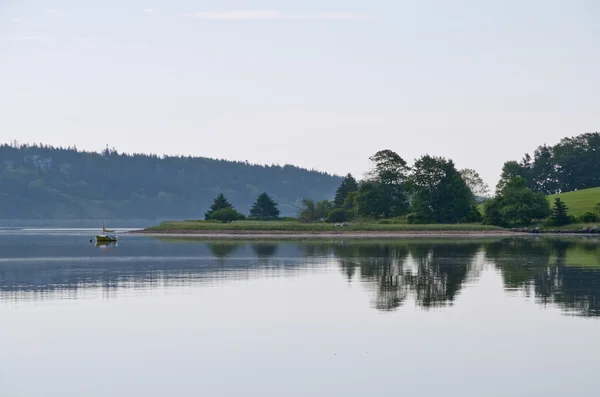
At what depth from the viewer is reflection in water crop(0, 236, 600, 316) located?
1554 inches

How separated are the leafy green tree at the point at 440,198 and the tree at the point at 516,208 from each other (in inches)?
173

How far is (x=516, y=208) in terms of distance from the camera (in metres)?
124

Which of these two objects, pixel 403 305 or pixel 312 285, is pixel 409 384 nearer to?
pixel 403 305

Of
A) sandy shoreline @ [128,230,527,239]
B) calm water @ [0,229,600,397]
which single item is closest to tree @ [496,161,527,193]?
sandy shoreline @ [128,230,527,239]

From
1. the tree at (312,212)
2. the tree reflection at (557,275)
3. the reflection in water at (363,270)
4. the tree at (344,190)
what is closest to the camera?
the tree reflection at (557,275)

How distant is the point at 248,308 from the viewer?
3494cm

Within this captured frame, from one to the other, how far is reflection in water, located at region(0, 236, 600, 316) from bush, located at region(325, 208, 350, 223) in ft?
194

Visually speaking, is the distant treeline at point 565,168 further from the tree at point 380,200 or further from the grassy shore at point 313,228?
the grassy shore at point 313,228

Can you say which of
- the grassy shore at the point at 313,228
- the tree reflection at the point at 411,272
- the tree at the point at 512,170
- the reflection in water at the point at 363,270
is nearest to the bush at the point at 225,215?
the grassy shore at the point at 313,228

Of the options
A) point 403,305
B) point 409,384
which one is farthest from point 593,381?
point 403,305

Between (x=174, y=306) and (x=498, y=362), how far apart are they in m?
16.1

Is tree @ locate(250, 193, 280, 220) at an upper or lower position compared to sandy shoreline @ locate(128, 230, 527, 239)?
upper

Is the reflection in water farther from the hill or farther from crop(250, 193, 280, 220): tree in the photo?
crop(250, 193, 280, 220): tree

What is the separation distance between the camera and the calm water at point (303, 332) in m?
21.5
